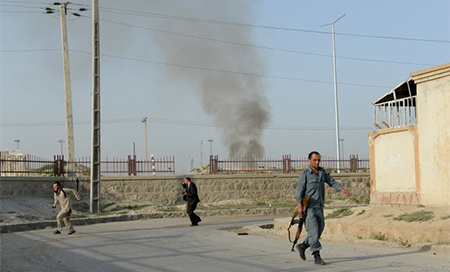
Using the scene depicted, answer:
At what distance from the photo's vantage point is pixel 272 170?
37.5 m

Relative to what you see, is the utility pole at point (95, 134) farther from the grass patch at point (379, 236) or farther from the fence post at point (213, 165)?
the grass patch at point (379, 236)

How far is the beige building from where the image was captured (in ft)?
67.3

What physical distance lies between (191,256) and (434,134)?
1181cm

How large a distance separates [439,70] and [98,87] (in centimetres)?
1437

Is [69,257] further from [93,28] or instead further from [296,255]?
[93,28]

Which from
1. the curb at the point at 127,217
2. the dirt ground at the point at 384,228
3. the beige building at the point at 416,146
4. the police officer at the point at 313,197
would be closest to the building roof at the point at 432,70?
the beige building at the point at 416,146

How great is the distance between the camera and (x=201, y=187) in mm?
34938

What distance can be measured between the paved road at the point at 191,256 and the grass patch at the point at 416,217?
8.12 feet

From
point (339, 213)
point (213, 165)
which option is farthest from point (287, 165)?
point (339, 213)

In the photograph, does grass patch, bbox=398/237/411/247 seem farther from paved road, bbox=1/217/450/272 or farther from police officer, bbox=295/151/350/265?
police officer, bbox=295/151/350/265

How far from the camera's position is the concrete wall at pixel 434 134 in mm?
20359

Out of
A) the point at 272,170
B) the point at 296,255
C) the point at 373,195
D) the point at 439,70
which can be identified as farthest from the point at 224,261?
the point at 272,170

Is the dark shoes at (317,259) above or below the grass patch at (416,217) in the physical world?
below

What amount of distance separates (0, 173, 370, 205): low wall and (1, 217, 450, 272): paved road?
13.5 metres
